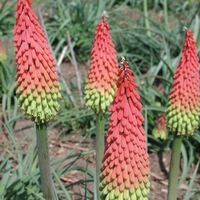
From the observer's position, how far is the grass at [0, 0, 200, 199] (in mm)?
4434

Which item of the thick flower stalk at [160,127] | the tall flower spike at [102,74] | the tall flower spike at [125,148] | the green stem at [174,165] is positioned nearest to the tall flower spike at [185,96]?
the green stem at [174,165]

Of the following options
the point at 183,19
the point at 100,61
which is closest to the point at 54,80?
the point at 100,61

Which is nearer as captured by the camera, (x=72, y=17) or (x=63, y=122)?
(x=63, y=122)

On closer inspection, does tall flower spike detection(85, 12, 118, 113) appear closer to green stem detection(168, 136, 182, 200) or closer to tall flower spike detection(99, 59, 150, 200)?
green stem detection(168, 136, 182, 200)

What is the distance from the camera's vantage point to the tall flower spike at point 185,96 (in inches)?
122

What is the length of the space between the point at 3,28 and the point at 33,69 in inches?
188

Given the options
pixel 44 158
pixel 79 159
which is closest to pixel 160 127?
pixel 79 159

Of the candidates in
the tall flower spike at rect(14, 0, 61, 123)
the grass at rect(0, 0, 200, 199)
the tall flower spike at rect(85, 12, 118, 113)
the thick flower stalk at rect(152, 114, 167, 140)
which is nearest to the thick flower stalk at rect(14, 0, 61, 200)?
the tall flower spike at rect(14, 0, 61, 123)

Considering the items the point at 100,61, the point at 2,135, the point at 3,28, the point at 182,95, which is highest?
the point at 3,28

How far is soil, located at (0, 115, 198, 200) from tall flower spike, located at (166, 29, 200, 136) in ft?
4.63

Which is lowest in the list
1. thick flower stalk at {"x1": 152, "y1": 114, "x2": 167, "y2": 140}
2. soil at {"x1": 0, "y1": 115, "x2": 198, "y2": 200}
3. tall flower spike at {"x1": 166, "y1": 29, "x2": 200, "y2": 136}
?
soil at {"x1": 0, "y1": 115, "x2": 198, "y2": 200}

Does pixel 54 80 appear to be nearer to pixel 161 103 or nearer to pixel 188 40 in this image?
pixel 188 40

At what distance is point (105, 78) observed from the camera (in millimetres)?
3146

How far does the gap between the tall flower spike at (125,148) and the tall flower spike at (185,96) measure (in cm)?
82
